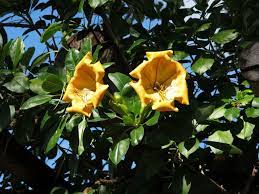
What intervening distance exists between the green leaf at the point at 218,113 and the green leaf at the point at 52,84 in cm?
42

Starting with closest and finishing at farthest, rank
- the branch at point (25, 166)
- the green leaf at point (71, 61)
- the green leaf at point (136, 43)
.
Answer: the green leaf at point (71, 61)
the green leaf at point (136, 43)
the branch at point (25, 166)

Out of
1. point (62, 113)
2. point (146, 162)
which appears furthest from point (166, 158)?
point (62, 113)

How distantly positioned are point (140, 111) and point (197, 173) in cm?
33

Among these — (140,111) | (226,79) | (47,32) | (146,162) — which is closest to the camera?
(140,111)

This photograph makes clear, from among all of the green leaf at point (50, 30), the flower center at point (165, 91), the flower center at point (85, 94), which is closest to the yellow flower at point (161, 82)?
the flower center at point (165, 91)

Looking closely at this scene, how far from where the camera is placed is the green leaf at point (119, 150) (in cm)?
151

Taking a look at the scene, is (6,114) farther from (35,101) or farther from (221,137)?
(221,137)

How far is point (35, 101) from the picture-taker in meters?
1.61

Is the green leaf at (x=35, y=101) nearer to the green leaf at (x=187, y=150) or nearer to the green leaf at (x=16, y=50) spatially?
the green leaf at (x=16, y=50)

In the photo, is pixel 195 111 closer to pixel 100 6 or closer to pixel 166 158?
pixel 166 158

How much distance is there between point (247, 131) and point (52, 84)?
56 cm

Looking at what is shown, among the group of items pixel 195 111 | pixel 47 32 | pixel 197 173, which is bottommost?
pixel 197 173

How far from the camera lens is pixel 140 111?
1.51m

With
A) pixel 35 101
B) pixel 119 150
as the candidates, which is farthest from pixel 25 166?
pixel 119 150
